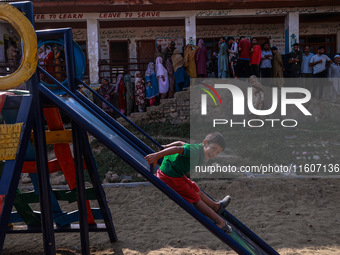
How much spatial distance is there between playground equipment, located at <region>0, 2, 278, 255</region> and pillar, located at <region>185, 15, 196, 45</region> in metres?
9.35

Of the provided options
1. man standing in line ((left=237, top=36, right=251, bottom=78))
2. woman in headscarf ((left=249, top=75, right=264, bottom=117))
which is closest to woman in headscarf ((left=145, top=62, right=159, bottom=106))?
man standing in line ((left=237, top=36, right=251, bottom=78))

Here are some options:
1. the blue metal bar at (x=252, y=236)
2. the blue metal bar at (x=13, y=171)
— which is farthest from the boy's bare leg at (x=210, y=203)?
the blue metal bar at (x=13, y=171)

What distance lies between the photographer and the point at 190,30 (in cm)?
1261

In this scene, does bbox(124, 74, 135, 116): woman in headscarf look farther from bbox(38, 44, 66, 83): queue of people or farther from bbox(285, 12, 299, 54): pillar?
bbox(285, 12, 299, 54): pillar

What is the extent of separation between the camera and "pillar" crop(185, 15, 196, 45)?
1249cm

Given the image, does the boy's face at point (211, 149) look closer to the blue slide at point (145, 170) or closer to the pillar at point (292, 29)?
the blue slide at point (145, 170)

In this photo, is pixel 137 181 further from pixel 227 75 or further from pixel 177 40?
pixel 177 40

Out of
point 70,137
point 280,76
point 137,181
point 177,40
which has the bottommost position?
point 137,181

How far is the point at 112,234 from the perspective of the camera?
3.89m

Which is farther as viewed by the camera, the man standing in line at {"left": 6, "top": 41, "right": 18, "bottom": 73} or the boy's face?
the man standing in line at {"left": 6, "top": 41, "right": 18, "bottom": 73}

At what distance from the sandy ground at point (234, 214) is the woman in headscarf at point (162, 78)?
17.9ft

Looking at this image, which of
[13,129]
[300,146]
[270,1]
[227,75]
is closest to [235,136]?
[300,146]

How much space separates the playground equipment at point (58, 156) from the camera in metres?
2.42

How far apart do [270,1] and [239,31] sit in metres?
2.20
